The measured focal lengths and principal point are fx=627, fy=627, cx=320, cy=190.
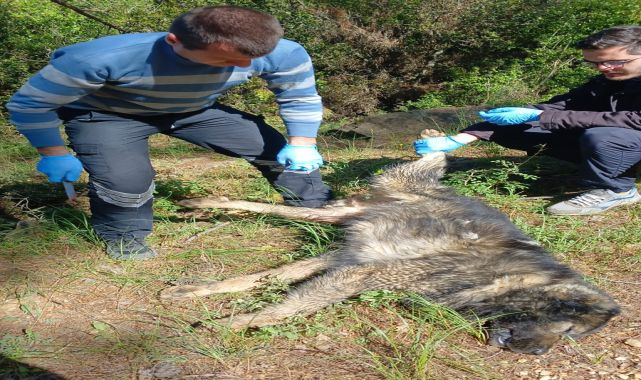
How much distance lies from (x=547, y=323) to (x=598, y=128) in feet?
6.70

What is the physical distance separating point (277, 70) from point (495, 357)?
1.92 m

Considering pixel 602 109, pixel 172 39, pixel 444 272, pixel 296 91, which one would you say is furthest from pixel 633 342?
pixel 172 39

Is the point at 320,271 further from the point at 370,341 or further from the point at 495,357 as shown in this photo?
the point at 495,357

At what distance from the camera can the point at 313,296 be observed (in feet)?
9.89

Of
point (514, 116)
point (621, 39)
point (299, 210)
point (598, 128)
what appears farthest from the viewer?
point (514, 116)

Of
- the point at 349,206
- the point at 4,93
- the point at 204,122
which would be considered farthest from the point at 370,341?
the point at 4,93

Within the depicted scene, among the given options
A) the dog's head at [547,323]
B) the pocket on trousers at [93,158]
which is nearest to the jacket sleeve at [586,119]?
the dog's head at [547,323]

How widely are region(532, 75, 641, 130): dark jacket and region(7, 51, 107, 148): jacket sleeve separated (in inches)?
117

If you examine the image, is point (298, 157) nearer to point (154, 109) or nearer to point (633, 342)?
point (154, 109)

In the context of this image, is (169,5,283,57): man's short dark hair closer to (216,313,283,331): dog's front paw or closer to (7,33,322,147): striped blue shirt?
(7,33,322,147): striped blue shirt

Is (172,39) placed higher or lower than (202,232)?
higher

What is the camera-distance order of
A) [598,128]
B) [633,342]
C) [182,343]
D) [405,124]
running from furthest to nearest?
[405,124] → [598,128] → [633,342] → [182,343]

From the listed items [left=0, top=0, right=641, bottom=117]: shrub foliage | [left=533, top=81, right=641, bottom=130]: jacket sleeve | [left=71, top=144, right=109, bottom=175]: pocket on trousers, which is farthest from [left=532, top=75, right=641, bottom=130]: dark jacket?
[left=0, top=0, right=641, bottom=117]: shrub foliage

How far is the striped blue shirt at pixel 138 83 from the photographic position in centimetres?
309
